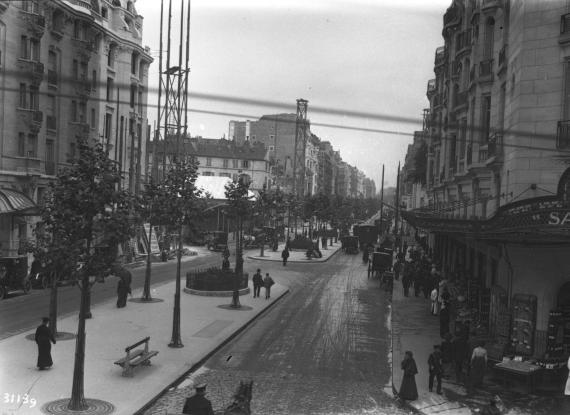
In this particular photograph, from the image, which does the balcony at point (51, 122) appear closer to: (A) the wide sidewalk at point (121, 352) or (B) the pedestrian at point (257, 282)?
(A) the wide sidewalk at point (121, 352)

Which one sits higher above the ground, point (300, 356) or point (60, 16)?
point (60, 16)

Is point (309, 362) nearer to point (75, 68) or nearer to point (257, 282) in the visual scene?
point (257, 282)

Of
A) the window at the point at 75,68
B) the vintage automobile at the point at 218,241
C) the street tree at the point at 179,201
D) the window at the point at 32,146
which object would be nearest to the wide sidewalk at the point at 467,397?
the street tree at the point at 179,201

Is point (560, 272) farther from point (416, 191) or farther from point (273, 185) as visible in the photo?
point (273, 185)

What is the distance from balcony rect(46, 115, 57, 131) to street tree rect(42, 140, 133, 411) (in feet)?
87.0

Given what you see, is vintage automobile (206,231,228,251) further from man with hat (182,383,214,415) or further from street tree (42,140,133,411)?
man with hat (182,383,214,415)

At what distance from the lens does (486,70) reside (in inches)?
961

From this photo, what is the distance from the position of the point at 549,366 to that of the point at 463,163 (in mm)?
15016

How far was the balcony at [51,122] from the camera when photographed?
3719 centimetres

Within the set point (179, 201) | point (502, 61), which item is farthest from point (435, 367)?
point (179, 201)

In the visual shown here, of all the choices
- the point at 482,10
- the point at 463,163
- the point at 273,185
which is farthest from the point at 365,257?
the point at 273,185

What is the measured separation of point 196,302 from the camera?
2741 centimetres

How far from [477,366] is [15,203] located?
25.3 meters

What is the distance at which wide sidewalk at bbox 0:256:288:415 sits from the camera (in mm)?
12930
